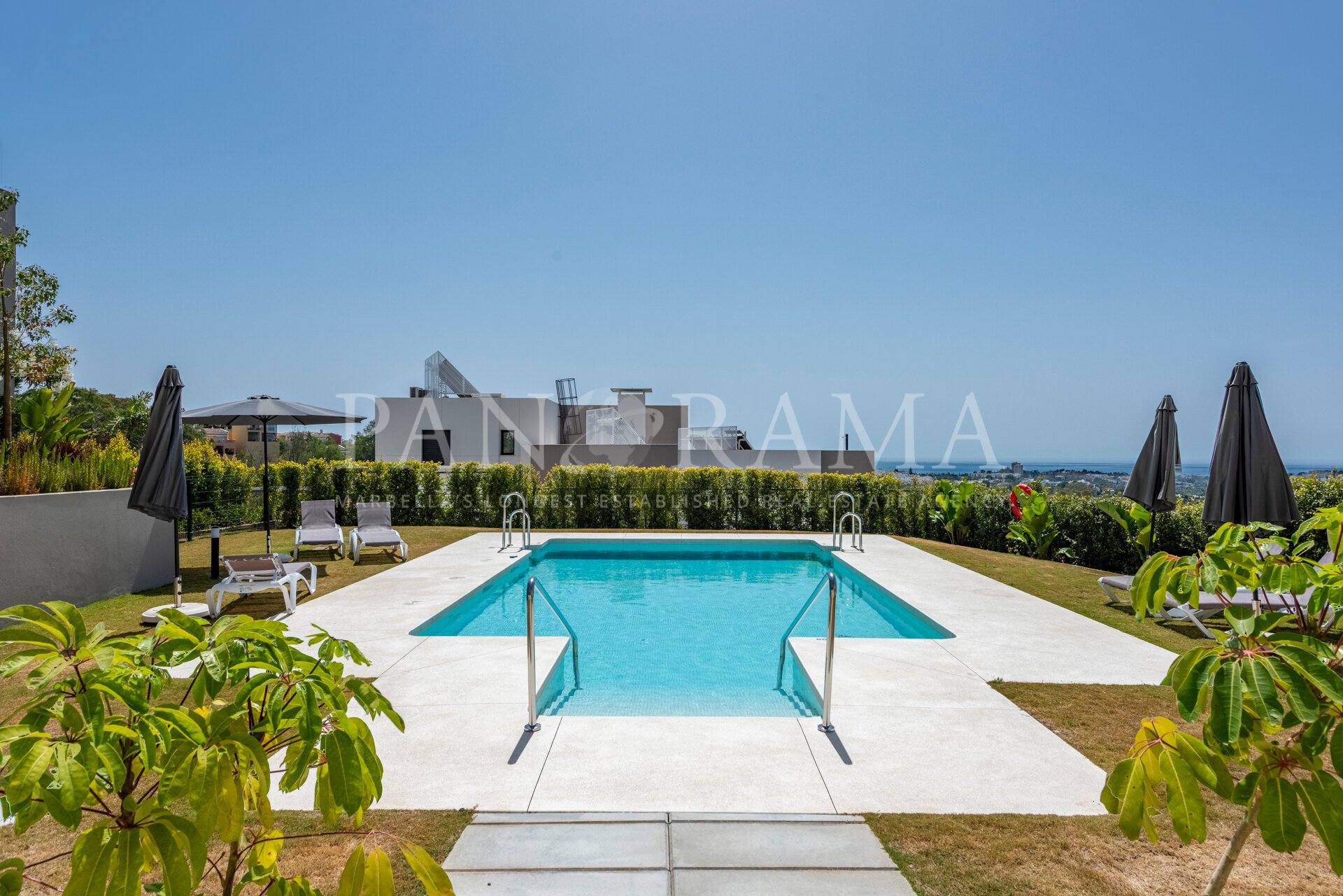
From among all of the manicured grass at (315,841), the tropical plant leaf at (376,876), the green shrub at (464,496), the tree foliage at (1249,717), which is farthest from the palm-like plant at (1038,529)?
the tropical plant leaf at (376,876)

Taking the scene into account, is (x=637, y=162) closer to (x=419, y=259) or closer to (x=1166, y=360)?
(x=419, y=259)

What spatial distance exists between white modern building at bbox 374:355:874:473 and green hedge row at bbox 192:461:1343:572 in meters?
6.57

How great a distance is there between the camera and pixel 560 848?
321 centimetres

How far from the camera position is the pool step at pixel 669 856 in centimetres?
291

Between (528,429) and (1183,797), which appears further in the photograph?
(528,429)

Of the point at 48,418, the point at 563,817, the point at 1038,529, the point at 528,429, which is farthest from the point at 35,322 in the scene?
the point at 528,429

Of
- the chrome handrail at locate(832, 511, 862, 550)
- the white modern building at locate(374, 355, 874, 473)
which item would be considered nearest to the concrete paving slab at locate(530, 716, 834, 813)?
the chrome handrail at locate(832, 511, 862, 550)

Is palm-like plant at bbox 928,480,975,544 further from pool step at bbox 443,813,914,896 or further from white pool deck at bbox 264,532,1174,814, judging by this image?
pool step at bbox 443,813,914,896

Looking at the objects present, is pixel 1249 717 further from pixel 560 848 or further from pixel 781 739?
pixel 781 739

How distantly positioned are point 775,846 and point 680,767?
99 centimetres

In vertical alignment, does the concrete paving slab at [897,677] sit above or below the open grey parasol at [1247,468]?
below

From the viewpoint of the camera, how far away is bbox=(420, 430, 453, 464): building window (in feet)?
94.6

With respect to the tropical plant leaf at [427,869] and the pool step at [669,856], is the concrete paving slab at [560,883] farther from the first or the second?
the tropical plant leaf at [427,869]

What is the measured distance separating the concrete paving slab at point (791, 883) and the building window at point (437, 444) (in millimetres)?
27278
